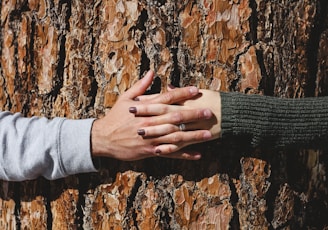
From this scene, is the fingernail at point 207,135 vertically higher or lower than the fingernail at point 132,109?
lower

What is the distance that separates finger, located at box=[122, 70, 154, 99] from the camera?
2133 millimetres

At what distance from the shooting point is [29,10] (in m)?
2.30

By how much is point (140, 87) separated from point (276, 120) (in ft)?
1.37

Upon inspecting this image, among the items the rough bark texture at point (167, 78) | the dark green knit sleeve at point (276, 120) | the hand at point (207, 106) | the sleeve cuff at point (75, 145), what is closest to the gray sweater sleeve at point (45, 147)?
the sleeve cuff at point (75, 145)

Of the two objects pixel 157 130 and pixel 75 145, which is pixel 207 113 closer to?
pixel 157 130

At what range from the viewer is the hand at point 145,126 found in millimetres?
2094

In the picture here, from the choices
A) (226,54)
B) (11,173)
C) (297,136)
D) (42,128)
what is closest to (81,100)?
(42,128)

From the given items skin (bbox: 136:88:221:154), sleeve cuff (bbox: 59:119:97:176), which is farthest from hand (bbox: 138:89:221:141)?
sleeve cuff (bbox: 59:119:97:176)

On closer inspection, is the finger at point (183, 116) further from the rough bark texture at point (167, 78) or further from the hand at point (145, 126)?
the rough bark texture at point (167, 78)

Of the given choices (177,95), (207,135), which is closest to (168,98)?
(177,95)

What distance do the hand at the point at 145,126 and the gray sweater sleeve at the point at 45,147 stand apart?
0.04m

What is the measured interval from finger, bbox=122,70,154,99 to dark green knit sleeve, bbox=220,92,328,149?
0.74 ft

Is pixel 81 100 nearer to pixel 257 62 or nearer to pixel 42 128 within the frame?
pixel 42 128

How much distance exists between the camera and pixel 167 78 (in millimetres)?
2189
